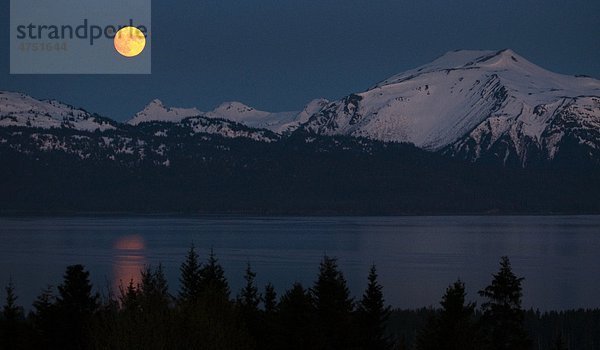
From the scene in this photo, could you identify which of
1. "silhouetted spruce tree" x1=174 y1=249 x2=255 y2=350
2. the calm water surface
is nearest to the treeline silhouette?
"silhouetted spruce tree" x1=174 y1=249 x2=255 y2=350

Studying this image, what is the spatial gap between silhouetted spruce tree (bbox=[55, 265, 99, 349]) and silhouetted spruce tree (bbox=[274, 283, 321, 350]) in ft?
26.6

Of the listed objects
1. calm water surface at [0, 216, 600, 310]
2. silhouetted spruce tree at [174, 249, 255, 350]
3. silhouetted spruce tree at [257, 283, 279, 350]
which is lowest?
calm water surface at [0, 216, 600, 310]

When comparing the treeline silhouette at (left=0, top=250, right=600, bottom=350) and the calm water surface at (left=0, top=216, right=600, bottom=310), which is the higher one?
the treeline silhouette at (left=0, top=250, right=600, bottom=350)

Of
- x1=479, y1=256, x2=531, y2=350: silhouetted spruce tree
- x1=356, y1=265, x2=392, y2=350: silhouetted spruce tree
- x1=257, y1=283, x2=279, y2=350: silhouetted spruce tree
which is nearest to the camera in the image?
x1=479, y1=256, x2=531, y2=350: silhouetted spruce tree

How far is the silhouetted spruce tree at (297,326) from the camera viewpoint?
37562 mm

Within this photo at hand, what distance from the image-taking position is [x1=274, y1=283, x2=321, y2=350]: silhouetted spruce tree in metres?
37.6

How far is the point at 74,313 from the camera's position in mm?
42875

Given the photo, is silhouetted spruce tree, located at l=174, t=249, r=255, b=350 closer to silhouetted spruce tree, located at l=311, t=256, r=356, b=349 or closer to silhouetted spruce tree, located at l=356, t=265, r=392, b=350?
silhouetted spruce tree, located at l=311, t=256, r=356, b=349

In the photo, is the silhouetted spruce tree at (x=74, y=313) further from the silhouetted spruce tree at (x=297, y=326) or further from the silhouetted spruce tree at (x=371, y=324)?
the silhouetted spruce tree at (x=371, y=324)

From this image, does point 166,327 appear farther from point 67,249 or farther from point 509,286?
point 67,249

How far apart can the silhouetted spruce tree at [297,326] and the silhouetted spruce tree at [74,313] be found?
8116mm

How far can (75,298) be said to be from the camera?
1727 inches

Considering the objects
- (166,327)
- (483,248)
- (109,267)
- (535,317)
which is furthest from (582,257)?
(166,327)

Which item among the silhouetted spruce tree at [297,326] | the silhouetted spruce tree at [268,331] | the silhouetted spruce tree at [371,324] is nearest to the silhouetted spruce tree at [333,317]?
the silhouetted spruce tree at [297,326]
